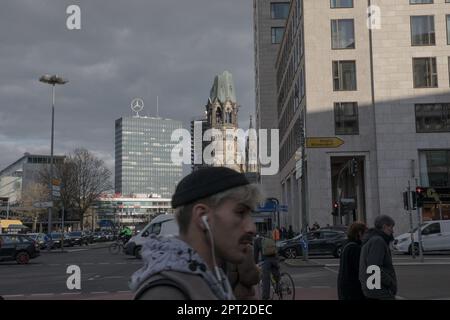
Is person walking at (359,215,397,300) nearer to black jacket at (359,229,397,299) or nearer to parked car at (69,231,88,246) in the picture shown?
black jacket at (359,229,397,299)

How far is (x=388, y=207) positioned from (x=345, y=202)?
7.57m

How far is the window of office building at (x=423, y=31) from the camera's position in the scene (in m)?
40.3

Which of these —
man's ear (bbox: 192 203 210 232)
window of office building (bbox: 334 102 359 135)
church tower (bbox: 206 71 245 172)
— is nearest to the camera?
man's ear (bbox: 192 203 210 232)

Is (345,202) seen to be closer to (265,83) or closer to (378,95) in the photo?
(378,95)

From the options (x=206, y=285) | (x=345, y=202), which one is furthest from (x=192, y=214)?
(x=345, y=202)

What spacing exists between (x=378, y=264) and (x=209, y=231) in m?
4.75

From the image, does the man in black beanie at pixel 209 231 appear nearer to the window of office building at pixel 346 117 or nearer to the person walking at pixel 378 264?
the person walking at pixel 378 264

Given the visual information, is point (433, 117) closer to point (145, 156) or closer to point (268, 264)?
point (268, 264)

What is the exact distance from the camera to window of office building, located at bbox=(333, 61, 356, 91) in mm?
41219

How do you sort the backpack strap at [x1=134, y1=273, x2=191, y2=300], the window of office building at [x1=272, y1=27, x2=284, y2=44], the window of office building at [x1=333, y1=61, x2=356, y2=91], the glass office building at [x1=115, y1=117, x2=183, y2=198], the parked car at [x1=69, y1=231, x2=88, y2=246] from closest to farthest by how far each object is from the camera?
the backpack strap at [x1=134, y1=273, x2=191, y2=300]
the window of office building at [x1=333, y1=61, x2=356, y2=91]
the parked car at [x1=69, y1=231, x2=88, y2=246]
the window of office building at [x1=272, y1=27, x2=284, y2=44]
the glass office building at [x1=115, y1=117, x2=183, y2=198]

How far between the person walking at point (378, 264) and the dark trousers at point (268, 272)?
4.93m

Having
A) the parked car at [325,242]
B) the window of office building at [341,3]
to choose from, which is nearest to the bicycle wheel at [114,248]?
the parked car at [325,242]

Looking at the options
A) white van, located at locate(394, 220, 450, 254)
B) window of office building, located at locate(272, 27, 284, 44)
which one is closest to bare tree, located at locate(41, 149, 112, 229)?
window of office building, located at locate(272, 27, 284, 44)

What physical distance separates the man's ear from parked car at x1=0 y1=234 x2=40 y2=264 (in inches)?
1100
